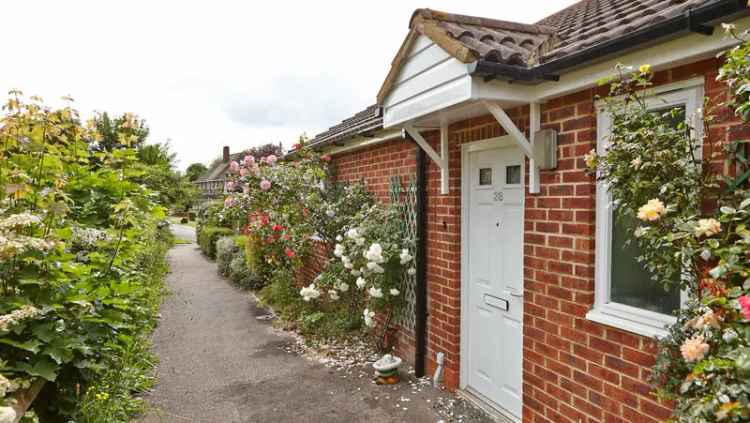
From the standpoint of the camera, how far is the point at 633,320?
107 inches

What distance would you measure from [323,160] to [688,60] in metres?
6.27

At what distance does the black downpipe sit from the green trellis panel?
0.11 meters

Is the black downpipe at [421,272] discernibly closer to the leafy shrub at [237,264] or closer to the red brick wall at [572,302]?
the red brick wall at [572,302]

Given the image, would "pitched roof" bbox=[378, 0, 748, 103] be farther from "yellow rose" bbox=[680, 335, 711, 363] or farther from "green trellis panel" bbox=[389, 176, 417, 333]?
"green trellis panel" bbox=[389, 176, 417, 333]

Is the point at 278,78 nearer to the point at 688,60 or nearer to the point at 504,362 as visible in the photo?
the point at 504,362

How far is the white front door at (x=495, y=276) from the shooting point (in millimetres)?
3945

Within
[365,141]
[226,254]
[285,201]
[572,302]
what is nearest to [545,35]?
[572,302]

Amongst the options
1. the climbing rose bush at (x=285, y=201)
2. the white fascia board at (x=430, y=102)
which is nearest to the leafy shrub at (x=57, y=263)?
the white fascia board at (x=430, y=102)

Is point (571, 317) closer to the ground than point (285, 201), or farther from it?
closer to the ground

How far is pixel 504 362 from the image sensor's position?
413 centimetres

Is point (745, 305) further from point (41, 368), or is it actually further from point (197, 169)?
point (197, 169)

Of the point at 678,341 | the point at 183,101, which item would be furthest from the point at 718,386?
the point at 183,101

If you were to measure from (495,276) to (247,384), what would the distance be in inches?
126

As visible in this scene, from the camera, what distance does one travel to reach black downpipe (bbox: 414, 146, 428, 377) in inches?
199
